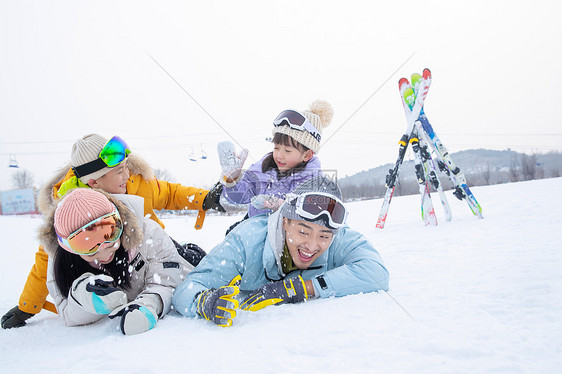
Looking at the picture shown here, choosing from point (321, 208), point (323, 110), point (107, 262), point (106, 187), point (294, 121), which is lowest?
point (107, 262)

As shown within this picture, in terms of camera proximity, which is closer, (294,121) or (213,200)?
(294,121)

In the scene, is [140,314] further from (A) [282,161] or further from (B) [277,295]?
(A) [282,161]

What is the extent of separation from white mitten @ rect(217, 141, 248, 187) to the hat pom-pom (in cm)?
98

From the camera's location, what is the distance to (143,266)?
2.23 meters

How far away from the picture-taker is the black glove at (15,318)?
2.24 m

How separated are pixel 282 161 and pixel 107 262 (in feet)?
5.87

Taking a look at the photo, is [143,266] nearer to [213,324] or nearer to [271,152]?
[213,324]

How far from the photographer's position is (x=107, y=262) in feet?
6.86

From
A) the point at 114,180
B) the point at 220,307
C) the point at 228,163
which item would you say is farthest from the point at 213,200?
the point at 220,307

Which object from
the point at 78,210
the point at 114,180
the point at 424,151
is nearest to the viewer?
the point at 78,210

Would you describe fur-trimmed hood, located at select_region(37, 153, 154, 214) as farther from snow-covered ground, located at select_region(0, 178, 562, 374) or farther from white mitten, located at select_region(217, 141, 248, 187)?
snow-covered ground, located at select_region(0, 178, 562, 374)

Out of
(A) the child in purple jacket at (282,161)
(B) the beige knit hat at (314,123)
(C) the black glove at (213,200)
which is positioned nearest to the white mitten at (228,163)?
(A) the child in purple jacket at (282,161)

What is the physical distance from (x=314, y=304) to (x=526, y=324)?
1009 millimetres

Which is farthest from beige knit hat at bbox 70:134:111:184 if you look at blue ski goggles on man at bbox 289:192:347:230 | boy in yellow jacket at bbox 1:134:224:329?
blue ski goggles on man at bbox 289:192:347:230
